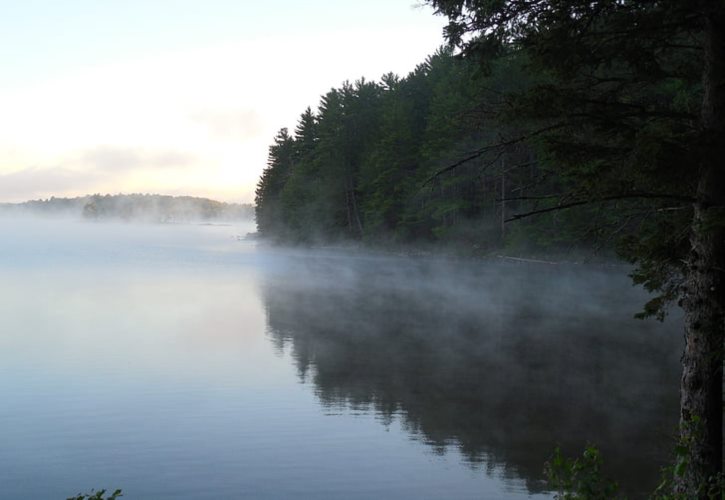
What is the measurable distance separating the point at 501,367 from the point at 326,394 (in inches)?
212

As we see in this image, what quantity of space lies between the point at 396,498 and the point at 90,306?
23733 mm

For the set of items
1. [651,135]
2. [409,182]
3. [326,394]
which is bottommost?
[326,394]

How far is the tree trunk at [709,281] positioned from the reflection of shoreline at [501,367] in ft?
9.54

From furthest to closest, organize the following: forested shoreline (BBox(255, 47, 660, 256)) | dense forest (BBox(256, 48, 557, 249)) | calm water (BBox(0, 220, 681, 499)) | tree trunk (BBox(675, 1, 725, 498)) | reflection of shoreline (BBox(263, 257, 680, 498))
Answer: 1. dense forest (BBox(256, 48, 557, 249))
2. forested shoreline (BBox(255, 47, 660, 256))
3. reflection of shoreline (BBox(263, 257, 680, 498))
4. calm water (BBox(0, 220, 681, 499))
5. tree trunk (BBox(675, 1, 725, 498))

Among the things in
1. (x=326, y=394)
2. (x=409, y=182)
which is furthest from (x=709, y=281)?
(x=409, y=182)

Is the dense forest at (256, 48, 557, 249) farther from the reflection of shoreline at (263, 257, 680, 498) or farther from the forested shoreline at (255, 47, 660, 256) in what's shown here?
the reflection of shoreline at (263, 257, 680, 498)

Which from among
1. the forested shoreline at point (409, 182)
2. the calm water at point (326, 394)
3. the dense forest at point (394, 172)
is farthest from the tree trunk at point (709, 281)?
the dense forest at point (394, 172)

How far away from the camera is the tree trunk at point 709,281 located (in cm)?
739

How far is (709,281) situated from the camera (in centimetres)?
758

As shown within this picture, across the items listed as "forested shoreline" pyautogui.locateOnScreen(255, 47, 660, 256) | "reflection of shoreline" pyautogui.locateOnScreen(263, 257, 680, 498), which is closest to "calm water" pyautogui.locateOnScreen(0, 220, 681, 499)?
"reflection of shoreline" pyautogui.locateOnScreen(263, 257, 680, 498)

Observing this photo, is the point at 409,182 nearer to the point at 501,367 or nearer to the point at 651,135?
the point at 501,367

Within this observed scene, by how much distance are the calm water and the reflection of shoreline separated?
0.07m

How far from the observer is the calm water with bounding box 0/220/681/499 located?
1023cm

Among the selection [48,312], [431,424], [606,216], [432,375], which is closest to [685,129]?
[431,424]
